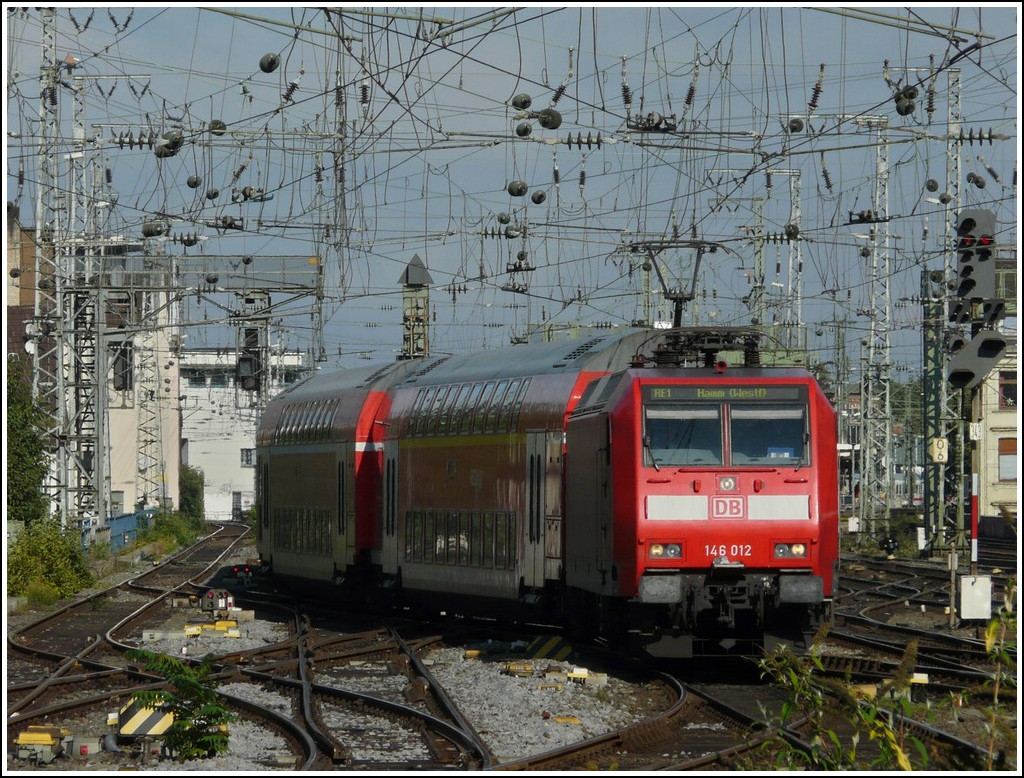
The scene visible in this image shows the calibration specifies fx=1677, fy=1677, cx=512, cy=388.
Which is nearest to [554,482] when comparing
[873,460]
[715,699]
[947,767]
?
[715,699]

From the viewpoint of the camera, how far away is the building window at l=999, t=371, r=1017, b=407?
66875 mm

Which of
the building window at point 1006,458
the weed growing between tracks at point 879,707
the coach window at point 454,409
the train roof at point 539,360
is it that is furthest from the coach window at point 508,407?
the building window at point 1006,458

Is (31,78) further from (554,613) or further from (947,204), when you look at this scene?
(947,204)

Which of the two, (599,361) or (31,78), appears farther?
(31,78)

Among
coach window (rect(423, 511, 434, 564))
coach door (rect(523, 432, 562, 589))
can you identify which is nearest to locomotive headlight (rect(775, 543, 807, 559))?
coach door (rect(523, 432, 562, 589))

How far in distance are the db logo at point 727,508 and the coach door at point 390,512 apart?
980 cm

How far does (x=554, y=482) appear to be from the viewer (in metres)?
20.5

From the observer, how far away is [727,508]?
17.2 meters

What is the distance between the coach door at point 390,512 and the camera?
26344 mm

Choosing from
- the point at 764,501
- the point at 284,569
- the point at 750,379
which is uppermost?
the point at 750,379

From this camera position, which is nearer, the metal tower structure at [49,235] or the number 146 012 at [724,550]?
the number 146 012 at [724,550]

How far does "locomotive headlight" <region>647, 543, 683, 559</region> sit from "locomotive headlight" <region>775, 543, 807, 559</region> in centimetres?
102

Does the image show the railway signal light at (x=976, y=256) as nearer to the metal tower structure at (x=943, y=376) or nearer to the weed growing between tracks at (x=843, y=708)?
the weed growing between tracks at (x=843, y=708)

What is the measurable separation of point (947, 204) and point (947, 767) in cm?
3433
